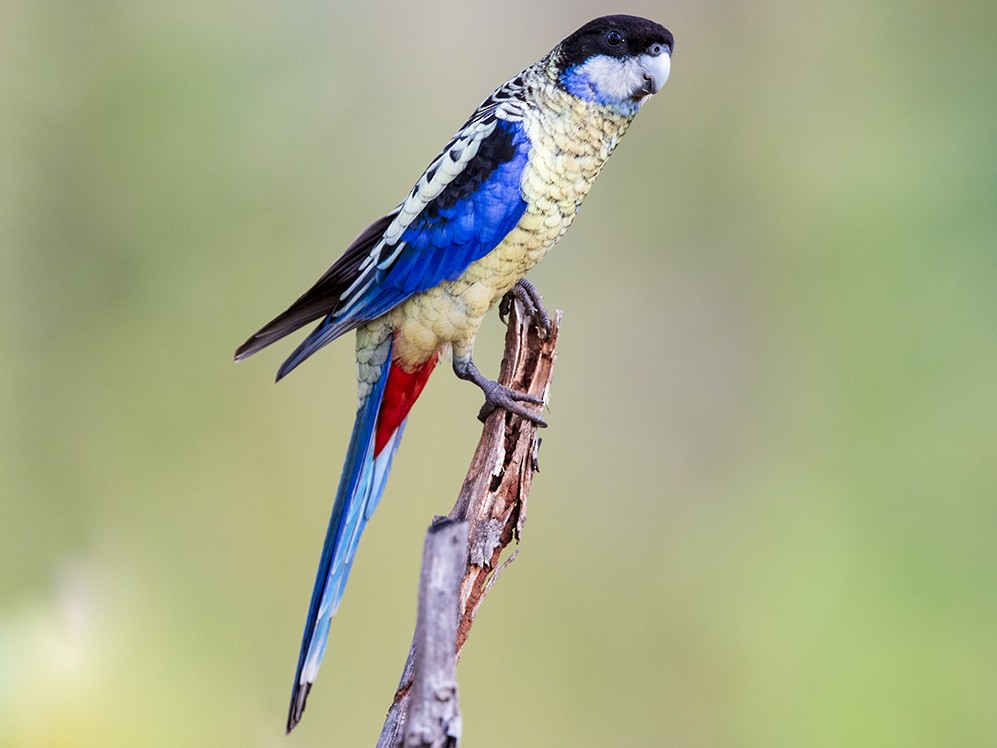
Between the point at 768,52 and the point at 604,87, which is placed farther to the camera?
the point at 768,52

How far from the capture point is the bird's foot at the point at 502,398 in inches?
55.9

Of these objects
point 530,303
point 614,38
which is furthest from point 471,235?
point 614,38

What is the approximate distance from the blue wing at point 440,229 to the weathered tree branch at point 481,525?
181 millimetres

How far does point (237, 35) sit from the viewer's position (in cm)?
192

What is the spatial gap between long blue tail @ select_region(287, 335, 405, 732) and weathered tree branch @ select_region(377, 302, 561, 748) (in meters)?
0.15

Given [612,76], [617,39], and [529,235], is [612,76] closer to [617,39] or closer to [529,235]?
[617,39]

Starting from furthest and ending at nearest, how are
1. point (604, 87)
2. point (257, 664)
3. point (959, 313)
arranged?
1. point (959, 313)
2. point (257, 664)
3. point (604, 87)

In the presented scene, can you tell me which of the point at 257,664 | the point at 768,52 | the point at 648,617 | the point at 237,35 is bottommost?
the point at 257,664

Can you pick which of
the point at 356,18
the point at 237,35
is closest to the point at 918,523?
the point at 356,18

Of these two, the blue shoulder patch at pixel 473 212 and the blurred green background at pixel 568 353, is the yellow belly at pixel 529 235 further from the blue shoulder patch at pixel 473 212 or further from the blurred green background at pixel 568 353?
the blurred green background at pixel 568 353

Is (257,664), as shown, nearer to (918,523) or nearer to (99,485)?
(99,485)

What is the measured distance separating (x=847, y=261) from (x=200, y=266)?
1321mm

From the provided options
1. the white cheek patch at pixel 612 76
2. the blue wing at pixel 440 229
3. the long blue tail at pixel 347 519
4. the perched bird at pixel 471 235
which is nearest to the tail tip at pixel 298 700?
the long blue tail at pixel 347 519

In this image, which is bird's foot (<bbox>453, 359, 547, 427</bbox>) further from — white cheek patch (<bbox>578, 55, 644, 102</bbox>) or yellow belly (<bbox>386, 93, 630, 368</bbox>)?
white cheek patch (<bbox>578, 55, 644, 102</bbox>)
